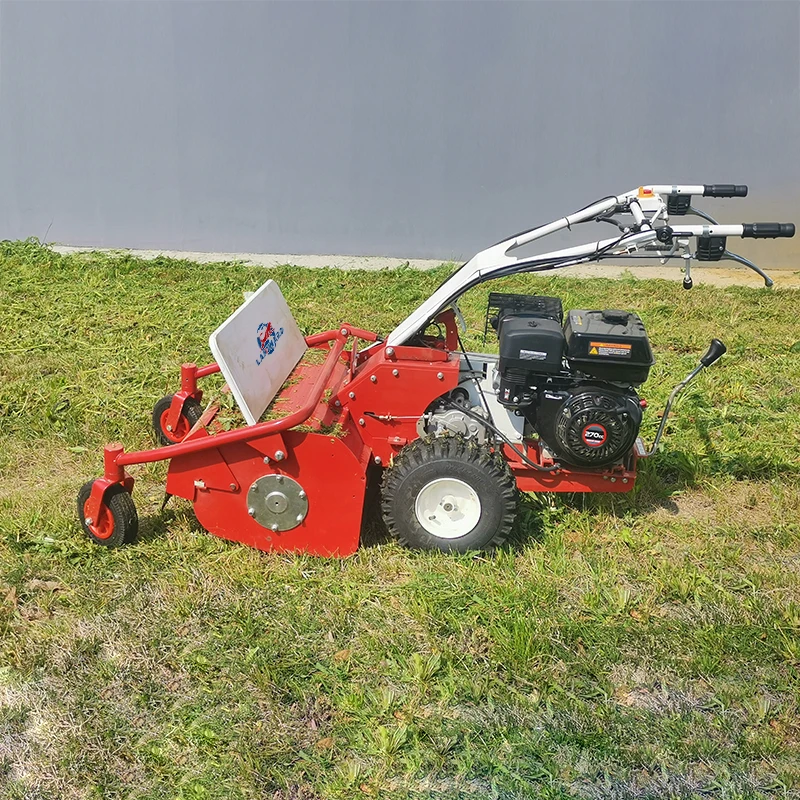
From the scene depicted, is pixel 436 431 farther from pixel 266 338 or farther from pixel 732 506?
pixel 732 506

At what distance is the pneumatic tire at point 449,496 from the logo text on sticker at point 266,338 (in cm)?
91

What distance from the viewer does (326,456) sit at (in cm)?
386

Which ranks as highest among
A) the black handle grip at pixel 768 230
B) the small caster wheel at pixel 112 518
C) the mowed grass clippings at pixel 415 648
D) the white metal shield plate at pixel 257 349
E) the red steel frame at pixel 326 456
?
the black handle grip at pixel 768 230

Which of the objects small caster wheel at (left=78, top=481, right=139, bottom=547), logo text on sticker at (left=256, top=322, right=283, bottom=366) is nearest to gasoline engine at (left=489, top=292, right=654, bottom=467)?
logo text on sticker at (left=256, top=322, right=283, bottom=366)

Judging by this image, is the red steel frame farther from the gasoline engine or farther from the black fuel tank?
the black fuel tank

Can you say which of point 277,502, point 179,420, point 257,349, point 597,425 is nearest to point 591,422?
point 597,425

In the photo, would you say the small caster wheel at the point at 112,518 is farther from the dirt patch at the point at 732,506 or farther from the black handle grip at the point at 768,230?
the black handle grip at the point at 768,230

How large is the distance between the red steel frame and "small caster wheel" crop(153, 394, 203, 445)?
3.03 feet

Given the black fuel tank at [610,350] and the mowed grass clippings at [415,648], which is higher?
the black fuel tank at [610,350]

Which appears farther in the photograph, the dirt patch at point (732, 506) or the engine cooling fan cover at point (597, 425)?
the dirt patch at point (732, 506)

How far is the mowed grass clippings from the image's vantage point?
2.93 metres

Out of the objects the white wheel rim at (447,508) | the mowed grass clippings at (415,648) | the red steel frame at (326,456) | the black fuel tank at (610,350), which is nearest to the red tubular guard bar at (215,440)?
the red steel frame at (326,456)

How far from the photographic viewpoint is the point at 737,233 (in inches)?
143

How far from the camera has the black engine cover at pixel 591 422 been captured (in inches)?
153
